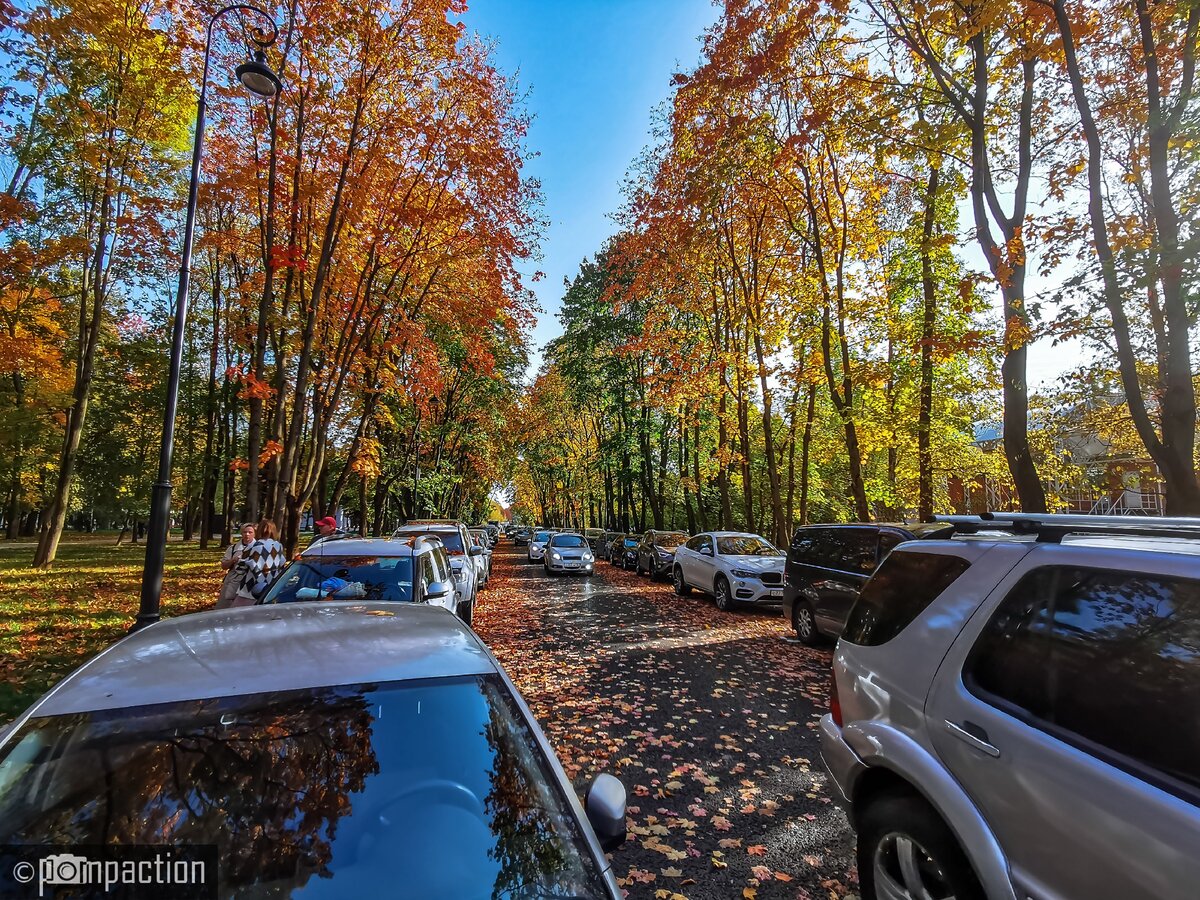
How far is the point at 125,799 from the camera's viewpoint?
168cm

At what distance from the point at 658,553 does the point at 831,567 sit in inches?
489

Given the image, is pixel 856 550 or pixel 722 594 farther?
pixel 722 594

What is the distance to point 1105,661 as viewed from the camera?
6.73 ft

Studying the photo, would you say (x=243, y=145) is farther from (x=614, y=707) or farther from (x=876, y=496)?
(x=876, y=496)

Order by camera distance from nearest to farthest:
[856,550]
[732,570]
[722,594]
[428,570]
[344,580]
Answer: [344,580] < [428,570] < [856,550] < [732,570] < [722,594]

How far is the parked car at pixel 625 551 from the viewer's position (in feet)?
88.1

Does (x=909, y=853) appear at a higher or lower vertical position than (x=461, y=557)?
lower

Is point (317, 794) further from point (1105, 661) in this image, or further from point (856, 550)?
point (856, 550)

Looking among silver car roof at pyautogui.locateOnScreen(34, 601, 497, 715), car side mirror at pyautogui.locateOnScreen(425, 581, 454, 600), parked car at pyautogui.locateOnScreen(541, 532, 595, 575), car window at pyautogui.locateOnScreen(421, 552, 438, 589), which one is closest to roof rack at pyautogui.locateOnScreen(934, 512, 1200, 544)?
silver car roof at pyautogui.locateOnScreen(34, 601, 497, 715)

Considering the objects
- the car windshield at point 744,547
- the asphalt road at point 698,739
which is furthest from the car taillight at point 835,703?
the car windshield at point 744,547

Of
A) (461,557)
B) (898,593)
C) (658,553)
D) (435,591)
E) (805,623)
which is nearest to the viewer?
(898,593)

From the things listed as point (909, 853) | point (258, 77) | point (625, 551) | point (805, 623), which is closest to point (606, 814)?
point (909, 853)

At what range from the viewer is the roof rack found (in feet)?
7.50

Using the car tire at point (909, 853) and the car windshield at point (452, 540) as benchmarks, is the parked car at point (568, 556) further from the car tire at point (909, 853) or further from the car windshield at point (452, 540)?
the car tire at point (909, 853)
